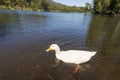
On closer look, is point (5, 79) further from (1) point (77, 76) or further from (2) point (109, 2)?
(2) point (109, 2)

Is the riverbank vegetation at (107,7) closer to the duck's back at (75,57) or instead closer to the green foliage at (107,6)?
the green foliage at (107,6)

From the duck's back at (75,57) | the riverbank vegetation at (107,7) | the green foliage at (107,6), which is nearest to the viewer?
the duck's back at (75,57)

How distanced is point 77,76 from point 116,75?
234cm

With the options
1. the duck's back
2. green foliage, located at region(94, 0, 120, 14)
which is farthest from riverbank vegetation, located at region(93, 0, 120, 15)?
the duck's back

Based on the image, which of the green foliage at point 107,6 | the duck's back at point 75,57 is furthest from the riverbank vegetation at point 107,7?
the duck's back at point 75,57

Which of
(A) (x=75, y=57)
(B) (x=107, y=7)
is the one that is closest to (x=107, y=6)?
(B) (x=107, y=7)

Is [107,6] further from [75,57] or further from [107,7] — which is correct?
[75,57]

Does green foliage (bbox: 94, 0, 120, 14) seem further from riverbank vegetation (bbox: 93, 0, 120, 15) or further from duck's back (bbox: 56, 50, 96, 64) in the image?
duck's back (bbox: 56, 50, 96, 64)

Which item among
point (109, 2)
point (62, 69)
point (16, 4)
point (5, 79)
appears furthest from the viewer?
point (16, 4)

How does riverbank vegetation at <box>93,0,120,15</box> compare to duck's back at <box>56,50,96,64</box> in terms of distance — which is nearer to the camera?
duck's back at <box>56,50,96,64</box>

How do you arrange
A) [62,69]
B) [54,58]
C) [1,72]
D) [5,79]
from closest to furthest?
[5,79]
[1,72]
[62,69]
[54,58]

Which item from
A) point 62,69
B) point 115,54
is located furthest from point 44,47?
point 115,54

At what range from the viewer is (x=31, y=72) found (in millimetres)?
7699

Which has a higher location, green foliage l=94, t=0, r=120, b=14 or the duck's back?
green foliage l=94, t=0, r=120, b=14
